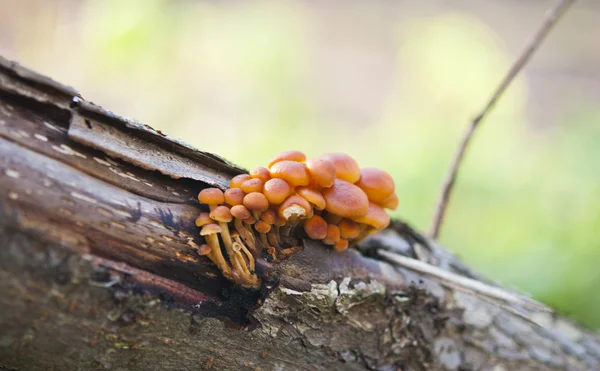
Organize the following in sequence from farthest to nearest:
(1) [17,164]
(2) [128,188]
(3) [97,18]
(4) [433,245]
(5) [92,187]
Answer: (3) [97,18]
(4) [433,245]
(2) [128,188]
(5) [92,187]
(1) [17,164]

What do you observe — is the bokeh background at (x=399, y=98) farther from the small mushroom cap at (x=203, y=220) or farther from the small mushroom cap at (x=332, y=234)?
the small mushroom cap at (x=203, y=220)

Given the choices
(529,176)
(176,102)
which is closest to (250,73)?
(176,102)

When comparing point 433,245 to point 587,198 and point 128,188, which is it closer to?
point 128,188

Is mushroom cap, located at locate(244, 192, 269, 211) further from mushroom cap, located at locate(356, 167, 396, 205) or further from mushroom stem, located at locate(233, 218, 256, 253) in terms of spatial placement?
mushroom cap, located at locate(356, 167, 396, 205)

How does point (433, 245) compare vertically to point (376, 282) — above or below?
above

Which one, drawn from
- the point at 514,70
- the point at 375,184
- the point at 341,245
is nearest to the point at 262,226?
the point at 341,245

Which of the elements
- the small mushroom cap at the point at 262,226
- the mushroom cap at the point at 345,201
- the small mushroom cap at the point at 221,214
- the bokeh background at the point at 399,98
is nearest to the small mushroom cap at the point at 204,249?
the small mushroom cap at the point at 221,214
